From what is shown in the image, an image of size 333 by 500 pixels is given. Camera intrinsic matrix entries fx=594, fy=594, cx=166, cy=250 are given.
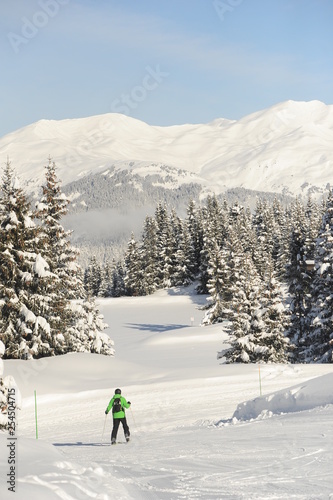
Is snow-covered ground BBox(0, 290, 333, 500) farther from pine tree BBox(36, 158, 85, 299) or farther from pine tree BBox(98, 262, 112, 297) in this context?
pine tree BBox(98, 262, 112, 297)

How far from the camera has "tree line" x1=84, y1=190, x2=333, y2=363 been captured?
35.2 meters

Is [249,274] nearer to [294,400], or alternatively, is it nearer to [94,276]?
[294,400]

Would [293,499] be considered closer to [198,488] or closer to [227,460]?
[198,488]

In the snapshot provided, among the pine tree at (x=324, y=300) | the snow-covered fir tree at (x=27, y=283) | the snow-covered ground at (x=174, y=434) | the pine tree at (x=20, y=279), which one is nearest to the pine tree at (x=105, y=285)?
the snow-covered ground at (x=174, y=434)

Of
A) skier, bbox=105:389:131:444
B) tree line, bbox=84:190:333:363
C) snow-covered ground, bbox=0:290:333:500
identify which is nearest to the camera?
snow-covered ground, bbox=0:290:333:500

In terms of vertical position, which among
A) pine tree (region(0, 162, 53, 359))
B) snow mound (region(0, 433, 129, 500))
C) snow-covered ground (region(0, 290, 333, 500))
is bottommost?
snow-covered ground (region(0, 290, 333, 500))

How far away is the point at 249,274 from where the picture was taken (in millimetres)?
37781

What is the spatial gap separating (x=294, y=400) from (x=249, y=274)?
21.4 meters

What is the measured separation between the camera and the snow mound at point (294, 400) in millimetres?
16156

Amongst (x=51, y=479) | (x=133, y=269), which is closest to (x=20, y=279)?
(x=51, y=479)

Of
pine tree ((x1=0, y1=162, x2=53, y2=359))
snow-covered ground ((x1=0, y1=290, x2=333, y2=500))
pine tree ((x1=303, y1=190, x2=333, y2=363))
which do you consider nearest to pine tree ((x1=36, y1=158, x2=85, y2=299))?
pine tree ((x1=0, y1=162, x2=53, y2=359))

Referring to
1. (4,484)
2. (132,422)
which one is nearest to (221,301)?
(132,422)

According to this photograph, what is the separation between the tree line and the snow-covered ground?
489 centimetres

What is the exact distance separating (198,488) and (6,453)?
10.0 feet
